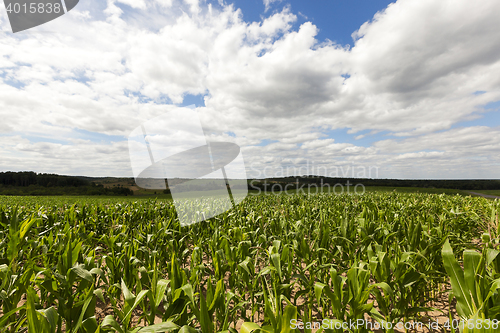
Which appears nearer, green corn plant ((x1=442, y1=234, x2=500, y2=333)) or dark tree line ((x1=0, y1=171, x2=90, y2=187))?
green corn plant ((x1=442, y1=234, x2=500, y2=333))

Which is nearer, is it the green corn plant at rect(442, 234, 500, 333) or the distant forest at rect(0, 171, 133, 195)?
the green corn plant at rect(442, 234, 500, 333)

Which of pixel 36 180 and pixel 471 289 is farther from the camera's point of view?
pixel 36 180

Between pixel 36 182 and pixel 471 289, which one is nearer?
pixel 471 289

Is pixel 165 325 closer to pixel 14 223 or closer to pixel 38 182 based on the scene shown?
pixel 14 223

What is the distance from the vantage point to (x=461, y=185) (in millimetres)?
62219

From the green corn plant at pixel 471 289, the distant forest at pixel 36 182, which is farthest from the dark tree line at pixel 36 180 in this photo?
the green corn plant at pixel 471 289

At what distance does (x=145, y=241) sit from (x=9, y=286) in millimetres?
2443

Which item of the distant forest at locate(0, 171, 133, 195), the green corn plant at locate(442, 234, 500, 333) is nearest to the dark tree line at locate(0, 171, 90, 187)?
the distant forest at locate(0, 171, 133, 195)

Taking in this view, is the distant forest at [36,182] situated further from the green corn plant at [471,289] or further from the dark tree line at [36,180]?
the green corn plant at [471,289]

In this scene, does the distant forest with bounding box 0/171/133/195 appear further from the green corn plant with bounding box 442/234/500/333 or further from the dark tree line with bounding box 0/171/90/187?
the green corn plant with bounding box 442/234/500/333

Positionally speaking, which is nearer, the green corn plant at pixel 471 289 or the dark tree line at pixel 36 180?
the green corn plant at pixel 471 289

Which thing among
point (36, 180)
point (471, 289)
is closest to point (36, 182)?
point (36, 180)

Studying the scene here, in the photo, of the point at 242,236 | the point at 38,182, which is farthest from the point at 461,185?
the point at 38,182

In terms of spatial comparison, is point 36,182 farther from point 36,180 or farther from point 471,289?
point 471,289
